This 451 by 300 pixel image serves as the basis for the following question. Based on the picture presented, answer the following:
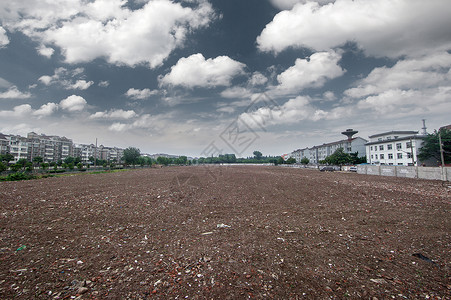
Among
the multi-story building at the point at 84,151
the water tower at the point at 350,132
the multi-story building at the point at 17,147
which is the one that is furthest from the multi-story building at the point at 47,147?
the water tower at the point at 350,132

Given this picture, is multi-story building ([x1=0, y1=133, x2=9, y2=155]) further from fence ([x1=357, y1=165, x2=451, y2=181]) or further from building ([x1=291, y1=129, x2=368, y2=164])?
building ([x1=291, y1=129, x2=368, y2=164])

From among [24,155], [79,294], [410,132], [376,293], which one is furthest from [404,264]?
[24,155]

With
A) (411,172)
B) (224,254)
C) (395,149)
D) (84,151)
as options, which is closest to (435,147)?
(395,149)

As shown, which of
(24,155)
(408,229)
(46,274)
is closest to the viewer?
(46,274)

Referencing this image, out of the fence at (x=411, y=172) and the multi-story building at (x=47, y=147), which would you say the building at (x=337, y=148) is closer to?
the fence at (x=411, y=172)

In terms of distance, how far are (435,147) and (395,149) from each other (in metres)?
7.76

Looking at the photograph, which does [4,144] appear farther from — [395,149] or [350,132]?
[350,132]

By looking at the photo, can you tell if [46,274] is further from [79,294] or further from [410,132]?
[410,132]

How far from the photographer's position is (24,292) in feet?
10.7

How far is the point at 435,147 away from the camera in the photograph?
39250 millimetres

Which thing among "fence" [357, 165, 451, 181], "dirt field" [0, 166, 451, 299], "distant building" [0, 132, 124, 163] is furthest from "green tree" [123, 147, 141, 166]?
"fence" [357, 165, 451, 181]

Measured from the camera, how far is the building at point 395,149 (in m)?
42.6

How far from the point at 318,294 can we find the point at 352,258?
6.17 feet

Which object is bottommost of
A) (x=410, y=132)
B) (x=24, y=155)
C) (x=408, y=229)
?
(x=408, y=229)
